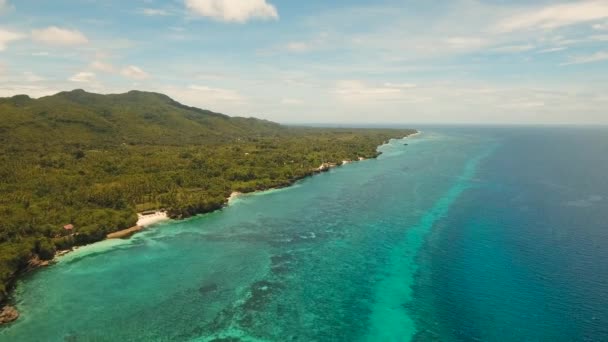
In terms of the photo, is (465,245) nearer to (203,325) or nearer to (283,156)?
(203,325)

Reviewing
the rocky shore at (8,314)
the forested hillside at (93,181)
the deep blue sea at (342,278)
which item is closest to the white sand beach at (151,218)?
the forested hillside at (93,181)

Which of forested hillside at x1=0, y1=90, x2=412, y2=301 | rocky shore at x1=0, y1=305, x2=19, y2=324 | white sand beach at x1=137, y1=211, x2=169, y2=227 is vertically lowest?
rocky shore at x1=0, y1=305, x2=19, y2=324

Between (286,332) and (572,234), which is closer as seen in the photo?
(286,332)

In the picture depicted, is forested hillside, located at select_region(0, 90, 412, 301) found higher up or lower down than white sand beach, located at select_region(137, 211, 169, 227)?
higher up

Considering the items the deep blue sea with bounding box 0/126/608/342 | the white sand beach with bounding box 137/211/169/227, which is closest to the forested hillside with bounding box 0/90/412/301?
the white sand beach with bounding box 137/211/169/227

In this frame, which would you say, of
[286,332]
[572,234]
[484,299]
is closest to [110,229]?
[286,332]

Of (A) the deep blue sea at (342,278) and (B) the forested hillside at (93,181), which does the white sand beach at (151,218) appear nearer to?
(B) the forested hillside at (93,181)

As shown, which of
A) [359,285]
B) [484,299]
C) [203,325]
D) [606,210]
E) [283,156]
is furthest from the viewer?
[283,156]

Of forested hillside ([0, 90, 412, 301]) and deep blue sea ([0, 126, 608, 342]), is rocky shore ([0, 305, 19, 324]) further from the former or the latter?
forested hillside ([0, 90, 412, 301])
